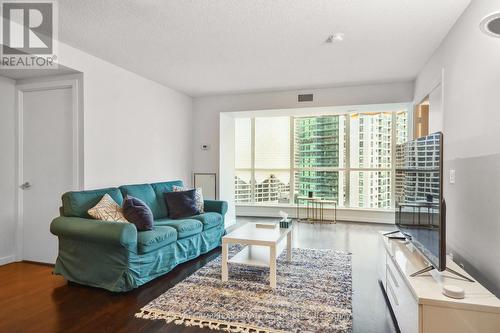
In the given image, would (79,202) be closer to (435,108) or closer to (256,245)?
(256,245)

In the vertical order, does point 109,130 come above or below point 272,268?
above

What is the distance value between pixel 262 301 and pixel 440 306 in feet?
4.59

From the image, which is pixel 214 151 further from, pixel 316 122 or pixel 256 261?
pixel 256 261

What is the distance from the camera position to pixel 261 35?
3.02m

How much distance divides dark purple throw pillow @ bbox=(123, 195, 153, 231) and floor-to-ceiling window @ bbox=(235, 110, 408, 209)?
13.4 ft

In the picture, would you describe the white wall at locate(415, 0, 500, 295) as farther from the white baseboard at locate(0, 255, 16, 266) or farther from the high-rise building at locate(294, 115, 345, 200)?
the white baseboard at locate(0, 255, 16, 266)

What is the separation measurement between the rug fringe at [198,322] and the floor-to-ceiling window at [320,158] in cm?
454

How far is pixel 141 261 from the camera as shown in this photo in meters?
2.84

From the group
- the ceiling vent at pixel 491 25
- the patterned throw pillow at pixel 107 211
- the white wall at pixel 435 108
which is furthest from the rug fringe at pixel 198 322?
the white wall at pixel 435 108

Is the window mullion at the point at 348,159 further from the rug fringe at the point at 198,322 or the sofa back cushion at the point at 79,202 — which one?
the sofa back cushion at the point at 79,202

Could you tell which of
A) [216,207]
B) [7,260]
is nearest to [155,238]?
[216,207]

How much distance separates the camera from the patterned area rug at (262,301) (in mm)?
2199

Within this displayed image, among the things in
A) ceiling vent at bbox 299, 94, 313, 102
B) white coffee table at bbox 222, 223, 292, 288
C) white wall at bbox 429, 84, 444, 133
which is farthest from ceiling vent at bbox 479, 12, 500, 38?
ceiling vent at bbox 299, 94, 313, 102

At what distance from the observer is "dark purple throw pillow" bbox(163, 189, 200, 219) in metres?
4.02
